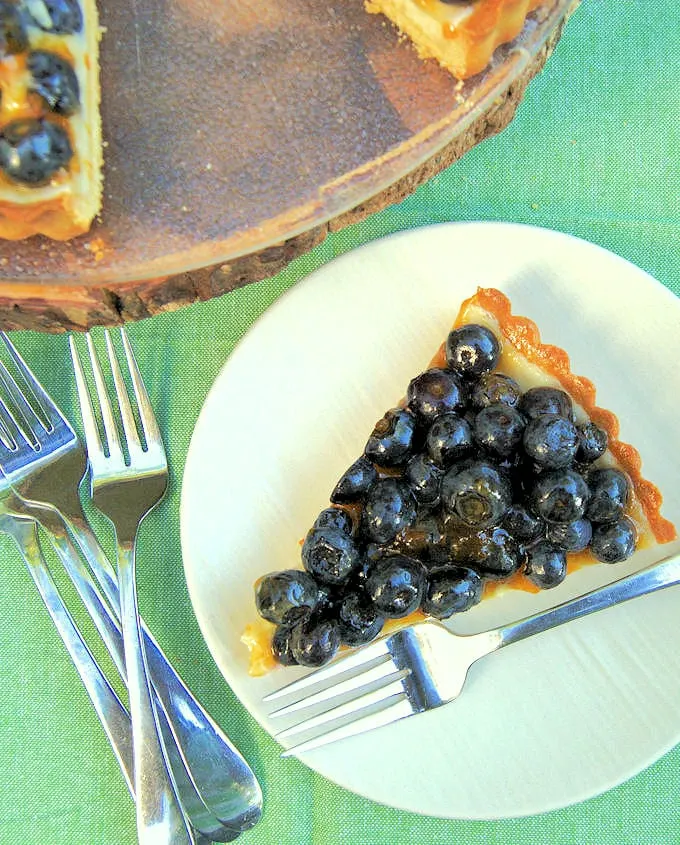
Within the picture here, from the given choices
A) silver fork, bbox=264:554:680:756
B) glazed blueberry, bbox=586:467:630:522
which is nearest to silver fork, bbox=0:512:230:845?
silver fork, bbox=264:554:680:756

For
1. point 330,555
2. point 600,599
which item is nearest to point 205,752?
point 330,555

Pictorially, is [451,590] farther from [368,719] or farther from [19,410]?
[19,410]

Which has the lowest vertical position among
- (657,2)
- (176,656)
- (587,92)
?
(176,656)

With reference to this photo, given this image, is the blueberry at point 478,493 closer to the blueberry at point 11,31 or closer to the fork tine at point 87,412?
the fork tine at point 87,412

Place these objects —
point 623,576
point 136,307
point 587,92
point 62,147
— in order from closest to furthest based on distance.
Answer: point 62,147 < point 136,307 < point 623,576 < point 587,92

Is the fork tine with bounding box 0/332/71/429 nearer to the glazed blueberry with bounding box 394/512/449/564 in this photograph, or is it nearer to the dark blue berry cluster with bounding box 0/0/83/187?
the dark blue berry cluster with bounding box 0/0/83/187

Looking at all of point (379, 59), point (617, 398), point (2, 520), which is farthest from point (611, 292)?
point (2, 520)

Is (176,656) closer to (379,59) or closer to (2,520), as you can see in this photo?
(2,520)
